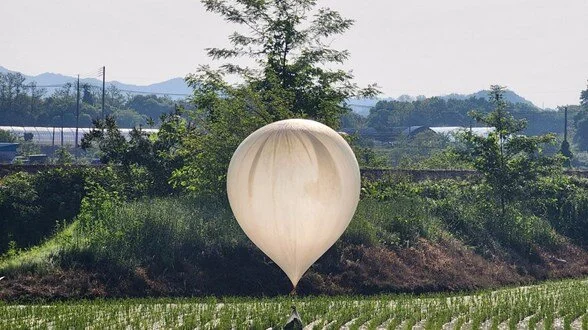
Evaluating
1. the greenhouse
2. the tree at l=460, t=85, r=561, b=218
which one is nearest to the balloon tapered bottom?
the tree at l=460, t=85, r=561, b=218

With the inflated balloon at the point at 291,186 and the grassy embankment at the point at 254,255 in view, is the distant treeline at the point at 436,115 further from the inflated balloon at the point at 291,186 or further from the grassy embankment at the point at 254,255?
the inflated balloon at the point at 291,186

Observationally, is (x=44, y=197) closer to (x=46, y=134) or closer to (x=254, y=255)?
(x=254, y=255)

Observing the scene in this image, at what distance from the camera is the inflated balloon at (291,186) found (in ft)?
55.8

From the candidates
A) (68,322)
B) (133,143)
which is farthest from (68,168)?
(68,322)

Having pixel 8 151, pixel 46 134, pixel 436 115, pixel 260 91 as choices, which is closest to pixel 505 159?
pixel 260 91

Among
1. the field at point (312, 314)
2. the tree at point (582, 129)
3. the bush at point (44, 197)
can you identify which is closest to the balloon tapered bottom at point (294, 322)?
the field at point (312, 314)

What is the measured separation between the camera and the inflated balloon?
55.8 feet

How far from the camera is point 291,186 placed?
55.7 feet

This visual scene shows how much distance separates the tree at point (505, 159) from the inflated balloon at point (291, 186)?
2110 centimetres

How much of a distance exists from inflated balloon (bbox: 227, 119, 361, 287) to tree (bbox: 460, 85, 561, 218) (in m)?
21.1

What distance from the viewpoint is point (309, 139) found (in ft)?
56.6

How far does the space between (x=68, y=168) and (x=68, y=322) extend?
20.7 m

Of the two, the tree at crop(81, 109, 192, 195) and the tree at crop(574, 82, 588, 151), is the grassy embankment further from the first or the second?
the tree at crop(574, 82, 588, 151)

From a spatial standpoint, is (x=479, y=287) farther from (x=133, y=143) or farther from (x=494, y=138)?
(x=133, y=143)
